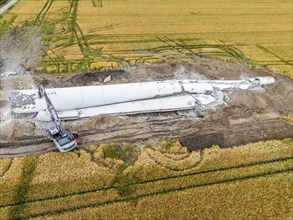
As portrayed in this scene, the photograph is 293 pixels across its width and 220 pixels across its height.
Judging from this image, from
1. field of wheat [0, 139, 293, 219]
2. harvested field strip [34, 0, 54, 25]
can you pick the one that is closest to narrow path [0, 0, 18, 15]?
harvested field strip [34, 0, 54, 25]

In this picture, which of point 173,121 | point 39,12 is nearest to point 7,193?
point 173,121

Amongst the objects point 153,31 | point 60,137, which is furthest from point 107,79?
point 153,31

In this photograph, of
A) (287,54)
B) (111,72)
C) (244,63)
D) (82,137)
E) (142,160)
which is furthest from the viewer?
(287,54)

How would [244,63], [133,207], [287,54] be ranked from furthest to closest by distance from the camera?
[287,54] < [244,63] < [133,207]

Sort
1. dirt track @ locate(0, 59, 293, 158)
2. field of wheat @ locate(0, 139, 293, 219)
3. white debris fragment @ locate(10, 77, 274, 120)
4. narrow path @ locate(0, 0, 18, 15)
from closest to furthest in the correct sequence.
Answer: field of wheat @ locate(0, 139, 293, 219) → dirt track @ locate(0, 59, 293, 158) → white debris fragment @ locate(10, 77, 274, 120) → narrow path @ locate(0, 0, 18, 15)

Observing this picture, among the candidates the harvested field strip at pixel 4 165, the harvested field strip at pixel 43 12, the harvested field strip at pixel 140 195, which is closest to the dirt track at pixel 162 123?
the harvested field strip at pixel 4 165

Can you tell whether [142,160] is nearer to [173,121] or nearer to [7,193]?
[173,121]

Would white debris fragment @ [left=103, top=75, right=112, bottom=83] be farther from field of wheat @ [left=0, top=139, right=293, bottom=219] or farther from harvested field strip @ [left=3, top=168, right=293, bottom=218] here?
harvested field strip @ [left=3, top=168, right=293, bottom=218]
